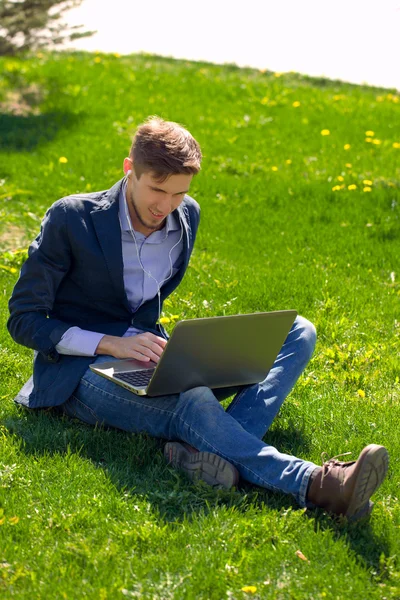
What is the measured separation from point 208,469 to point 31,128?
22.8ft

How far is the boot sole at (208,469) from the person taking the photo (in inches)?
135

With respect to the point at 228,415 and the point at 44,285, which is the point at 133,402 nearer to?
the point at 228,415

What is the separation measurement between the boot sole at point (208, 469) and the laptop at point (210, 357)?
0.29m

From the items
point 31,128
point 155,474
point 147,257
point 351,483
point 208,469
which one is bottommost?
point 155,474

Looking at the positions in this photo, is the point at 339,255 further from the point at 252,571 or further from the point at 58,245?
the point at 252,571

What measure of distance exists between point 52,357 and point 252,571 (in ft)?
4.62

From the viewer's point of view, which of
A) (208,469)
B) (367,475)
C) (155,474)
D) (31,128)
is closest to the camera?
(367,475)

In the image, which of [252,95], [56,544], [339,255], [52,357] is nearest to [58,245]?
[52,357]

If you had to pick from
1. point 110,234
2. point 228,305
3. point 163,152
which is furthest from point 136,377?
point 228,305

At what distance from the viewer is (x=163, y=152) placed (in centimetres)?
365

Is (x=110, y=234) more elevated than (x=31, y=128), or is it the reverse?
(x=31, y=128)

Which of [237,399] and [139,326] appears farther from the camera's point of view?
[139,326]

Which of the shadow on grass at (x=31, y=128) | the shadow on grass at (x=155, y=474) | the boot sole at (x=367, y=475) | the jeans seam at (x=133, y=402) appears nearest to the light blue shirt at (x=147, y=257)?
the jeans seam at (x=133, y=402)

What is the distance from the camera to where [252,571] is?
9.80ft
